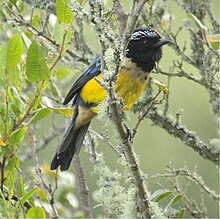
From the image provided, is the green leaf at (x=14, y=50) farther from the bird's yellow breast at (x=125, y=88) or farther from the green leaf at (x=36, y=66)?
the bird's yellow breast at (x=125, y=88)

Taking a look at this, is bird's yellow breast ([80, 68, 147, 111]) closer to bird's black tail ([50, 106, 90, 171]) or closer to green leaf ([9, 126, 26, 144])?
bird's black tail ([50, 106, 90, 171])

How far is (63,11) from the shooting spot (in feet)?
6.79

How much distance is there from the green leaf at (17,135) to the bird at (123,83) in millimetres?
1095

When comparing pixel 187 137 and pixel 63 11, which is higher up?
pixel 63 11

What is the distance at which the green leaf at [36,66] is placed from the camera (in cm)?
198

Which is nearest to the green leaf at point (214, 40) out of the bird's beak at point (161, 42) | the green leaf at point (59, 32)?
the bird's beak at point (161, 42)

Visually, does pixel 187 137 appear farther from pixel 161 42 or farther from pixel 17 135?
pixel 17 135

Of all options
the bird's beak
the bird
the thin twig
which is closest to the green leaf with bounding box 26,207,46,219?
the thin twig

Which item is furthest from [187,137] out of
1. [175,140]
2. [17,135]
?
[175,140]

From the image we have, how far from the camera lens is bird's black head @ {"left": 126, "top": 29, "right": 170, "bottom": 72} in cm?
334

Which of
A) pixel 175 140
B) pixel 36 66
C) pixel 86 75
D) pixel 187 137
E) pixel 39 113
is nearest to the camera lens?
pixel 36 66

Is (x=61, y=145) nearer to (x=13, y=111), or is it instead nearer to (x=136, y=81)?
(x=136, y=81)

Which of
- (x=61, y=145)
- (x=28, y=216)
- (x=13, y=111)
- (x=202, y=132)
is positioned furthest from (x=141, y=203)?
(x=202, y=132)

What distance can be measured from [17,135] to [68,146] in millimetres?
1176
